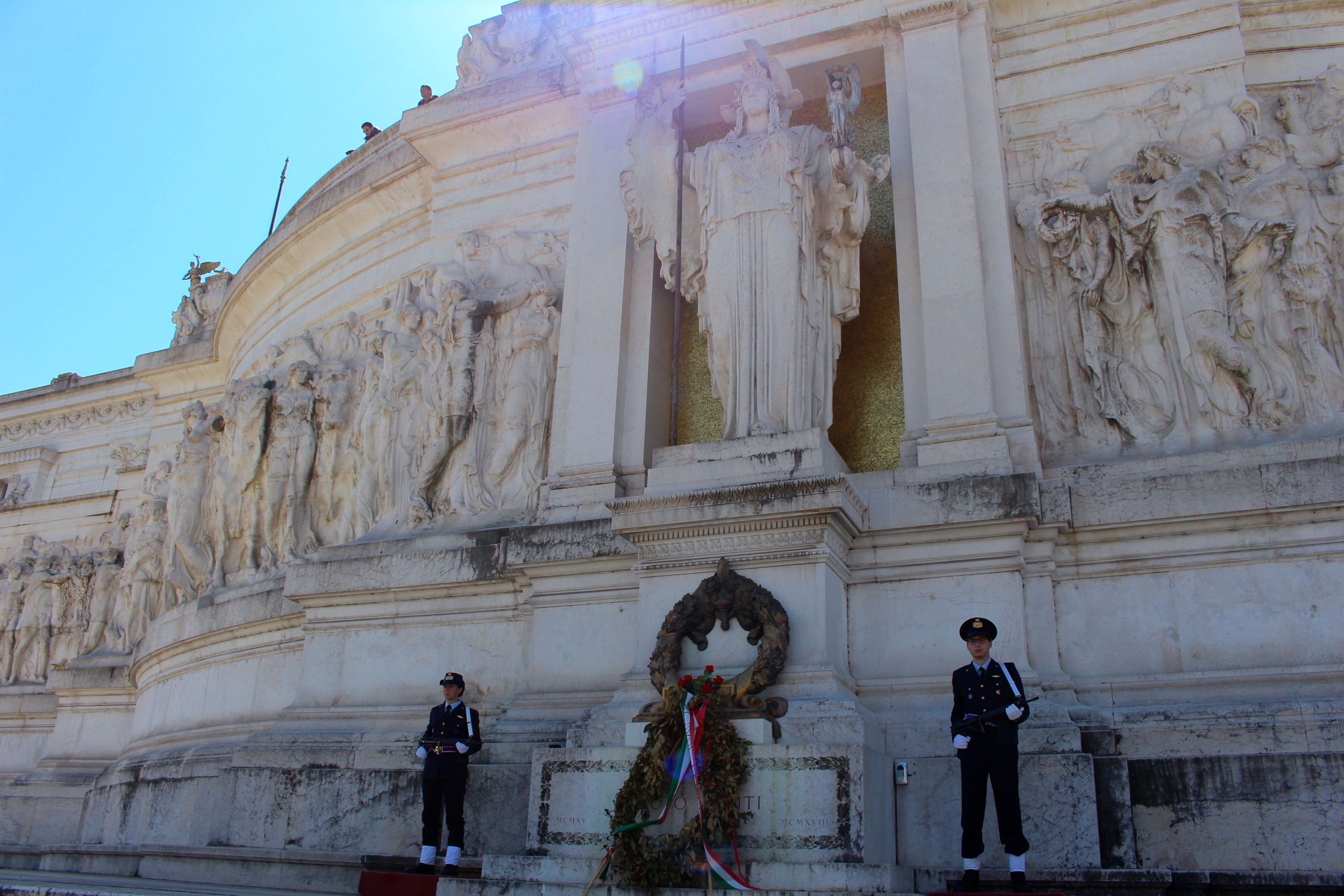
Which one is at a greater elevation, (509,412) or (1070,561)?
(509,412)

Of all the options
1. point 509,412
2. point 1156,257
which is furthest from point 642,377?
point 1156,257

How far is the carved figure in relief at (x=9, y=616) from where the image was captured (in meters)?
22.2

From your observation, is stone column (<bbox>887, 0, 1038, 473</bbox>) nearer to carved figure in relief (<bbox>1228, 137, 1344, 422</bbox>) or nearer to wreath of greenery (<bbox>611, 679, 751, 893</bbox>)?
carved figure in relief (<bbox>1228, 137, 1344, 422</bbox>)

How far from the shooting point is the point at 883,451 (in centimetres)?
1153

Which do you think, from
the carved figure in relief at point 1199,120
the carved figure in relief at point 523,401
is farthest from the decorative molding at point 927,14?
the carved figure in relief at point 523,401

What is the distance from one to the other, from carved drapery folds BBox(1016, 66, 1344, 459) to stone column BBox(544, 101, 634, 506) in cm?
445

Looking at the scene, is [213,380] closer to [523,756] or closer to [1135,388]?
[523,756]

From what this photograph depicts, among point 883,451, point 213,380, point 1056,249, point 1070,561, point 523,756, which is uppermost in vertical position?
point 213,380

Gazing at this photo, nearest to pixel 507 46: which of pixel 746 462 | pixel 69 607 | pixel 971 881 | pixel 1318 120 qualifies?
pixel 746 462

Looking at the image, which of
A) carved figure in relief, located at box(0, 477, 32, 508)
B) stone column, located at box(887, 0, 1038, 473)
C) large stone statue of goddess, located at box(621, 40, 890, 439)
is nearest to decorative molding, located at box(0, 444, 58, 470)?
carved figure in relief, located at box(0, 477, 32, 508)

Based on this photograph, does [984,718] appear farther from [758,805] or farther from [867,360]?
[867,360]

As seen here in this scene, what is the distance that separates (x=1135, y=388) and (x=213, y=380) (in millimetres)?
18762

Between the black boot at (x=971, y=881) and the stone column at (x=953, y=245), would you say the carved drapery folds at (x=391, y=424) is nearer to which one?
the stone column at (x=953, y=245)

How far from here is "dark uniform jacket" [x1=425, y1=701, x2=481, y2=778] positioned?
9461mm
